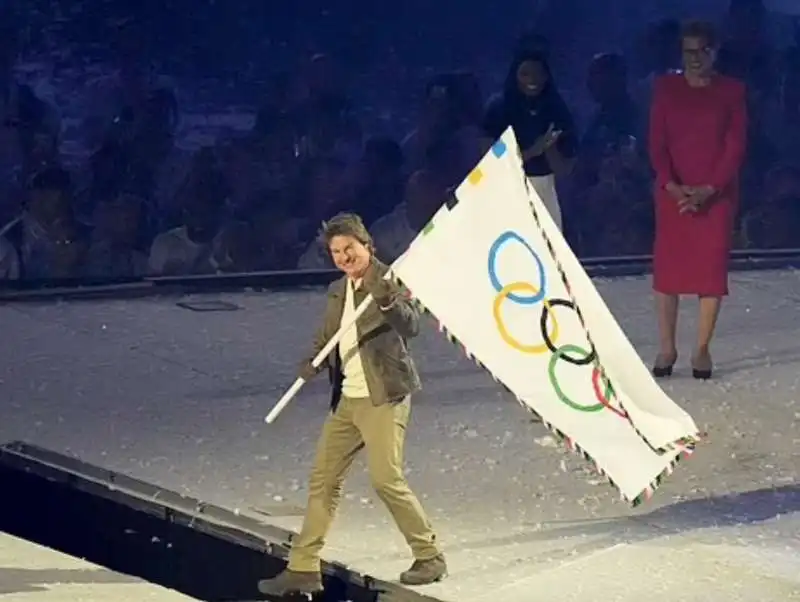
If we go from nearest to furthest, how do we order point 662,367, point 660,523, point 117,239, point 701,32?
1. point 660,523
2. point 701,32
3. point 662,367
4. point 117,239

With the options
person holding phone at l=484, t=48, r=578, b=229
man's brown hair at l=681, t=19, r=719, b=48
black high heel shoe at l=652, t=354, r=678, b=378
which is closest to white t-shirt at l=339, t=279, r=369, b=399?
person holding phone at l=484, t=48, r=578, b=229

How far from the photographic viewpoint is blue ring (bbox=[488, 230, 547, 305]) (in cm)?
559

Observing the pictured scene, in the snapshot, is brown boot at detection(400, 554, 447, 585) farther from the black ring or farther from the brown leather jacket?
the black ring

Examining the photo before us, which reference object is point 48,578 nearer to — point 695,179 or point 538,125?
point 538,125

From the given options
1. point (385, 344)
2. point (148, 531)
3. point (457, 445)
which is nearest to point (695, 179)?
point (457, 445)

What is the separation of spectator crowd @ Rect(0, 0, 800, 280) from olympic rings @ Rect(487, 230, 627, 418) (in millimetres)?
4480

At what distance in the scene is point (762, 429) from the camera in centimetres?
783

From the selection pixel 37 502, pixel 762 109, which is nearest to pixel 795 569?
pixel 37 502

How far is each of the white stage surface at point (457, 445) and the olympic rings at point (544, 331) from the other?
1.89 ft

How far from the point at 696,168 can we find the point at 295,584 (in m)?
3.60

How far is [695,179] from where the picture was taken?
847 cm

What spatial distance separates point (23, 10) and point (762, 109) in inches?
193

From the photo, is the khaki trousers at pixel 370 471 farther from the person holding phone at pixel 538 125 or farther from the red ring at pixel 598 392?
the person holding phone at pixel 538 125

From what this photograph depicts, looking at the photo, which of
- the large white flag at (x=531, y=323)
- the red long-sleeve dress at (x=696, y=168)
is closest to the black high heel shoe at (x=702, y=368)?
the red long-sleeve dress at (x=696, y=168)
